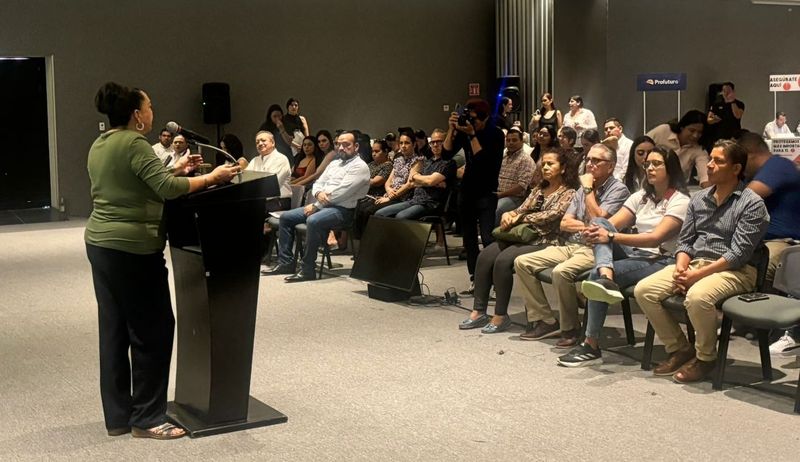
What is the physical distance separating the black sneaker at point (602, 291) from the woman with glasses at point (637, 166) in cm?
81

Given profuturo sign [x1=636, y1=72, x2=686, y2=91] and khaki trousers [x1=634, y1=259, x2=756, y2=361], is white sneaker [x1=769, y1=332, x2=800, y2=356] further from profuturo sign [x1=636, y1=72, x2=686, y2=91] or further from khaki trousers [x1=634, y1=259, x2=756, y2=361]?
profuturo sign [x1=636, y1=72, x2=686, y2=91]

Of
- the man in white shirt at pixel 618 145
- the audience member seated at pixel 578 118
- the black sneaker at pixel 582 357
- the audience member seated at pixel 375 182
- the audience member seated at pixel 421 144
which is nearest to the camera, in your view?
the black sneaker at pixel 582 357

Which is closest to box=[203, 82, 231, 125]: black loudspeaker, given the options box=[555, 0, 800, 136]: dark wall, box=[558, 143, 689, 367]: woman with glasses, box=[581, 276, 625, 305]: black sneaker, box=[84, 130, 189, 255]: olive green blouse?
box=[555, 0, 800, 136]: dark wall

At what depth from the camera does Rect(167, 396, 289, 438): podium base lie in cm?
413

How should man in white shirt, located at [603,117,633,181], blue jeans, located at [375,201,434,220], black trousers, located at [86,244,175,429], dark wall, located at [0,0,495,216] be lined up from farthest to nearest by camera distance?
dark wall, located at [0,0,495,216]
man in white shirt, located at [603,117,633,181]
blue jeans, located at [375,201,434,220]
black trousers, located at [86,244,175,429]

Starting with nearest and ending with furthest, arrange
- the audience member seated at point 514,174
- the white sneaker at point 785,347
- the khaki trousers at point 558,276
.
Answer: the white sneaker at point 785,347 → the khaki trousers at point 558,276 → the audience member seated at point 514,174

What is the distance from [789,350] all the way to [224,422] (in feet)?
10.1

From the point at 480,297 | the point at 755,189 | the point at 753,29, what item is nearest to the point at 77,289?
Result: the point at 480,297

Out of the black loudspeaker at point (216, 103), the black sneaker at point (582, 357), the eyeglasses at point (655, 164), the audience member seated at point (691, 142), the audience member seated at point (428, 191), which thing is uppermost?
the black loudspeaker at point (216, 103)

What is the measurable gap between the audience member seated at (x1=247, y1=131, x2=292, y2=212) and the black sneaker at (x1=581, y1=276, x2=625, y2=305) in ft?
14.9

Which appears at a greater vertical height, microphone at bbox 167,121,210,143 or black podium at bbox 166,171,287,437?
microphone at bbox 167,121,210,143

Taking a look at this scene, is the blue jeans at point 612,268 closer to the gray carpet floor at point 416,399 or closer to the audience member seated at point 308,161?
the gray carpet floor at point 416,399

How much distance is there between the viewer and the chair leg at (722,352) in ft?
15.1

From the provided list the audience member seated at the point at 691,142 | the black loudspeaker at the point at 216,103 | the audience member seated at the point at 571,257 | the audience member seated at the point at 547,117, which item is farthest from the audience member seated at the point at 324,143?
the audience member seated at the point at 571,257
